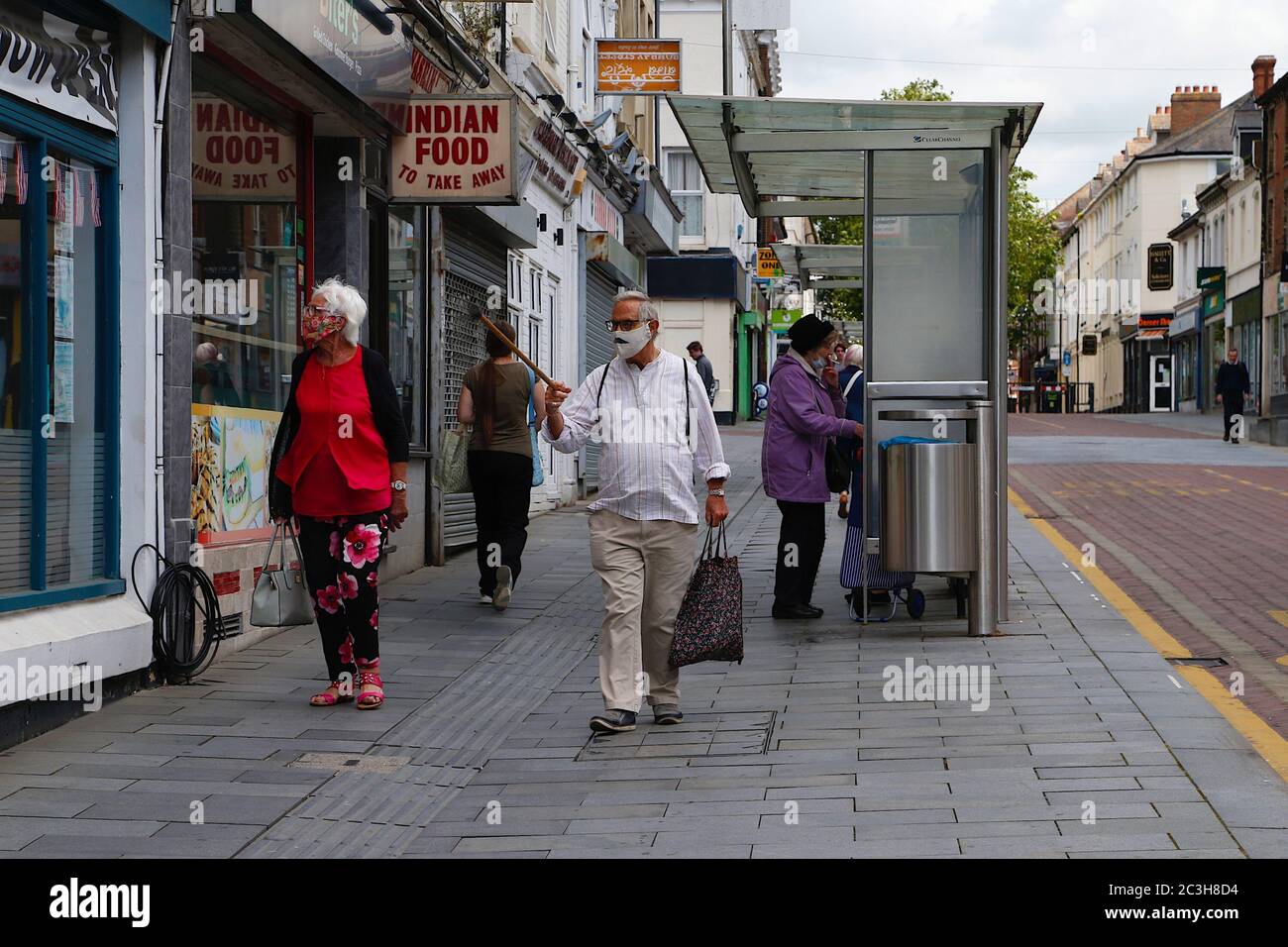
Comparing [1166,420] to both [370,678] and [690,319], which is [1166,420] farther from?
[370,678]

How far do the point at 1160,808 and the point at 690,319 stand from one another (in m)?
38.2

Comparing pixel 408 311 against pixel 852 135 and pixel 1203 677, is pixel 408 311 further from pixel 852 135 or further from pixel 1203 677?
pixel 1203 677

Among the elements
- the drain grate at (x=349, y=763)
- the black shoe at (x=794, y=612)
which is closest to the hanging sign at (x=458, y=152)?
the black shoe at (x=794, y=612)

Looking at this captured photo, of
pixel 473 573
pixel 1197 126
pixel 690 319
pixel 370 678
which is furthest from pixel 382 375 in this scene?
pixel 1197 126

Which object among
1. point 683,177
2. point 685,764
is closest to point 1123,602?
point 685,764

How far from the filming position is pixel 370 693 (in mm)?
7922

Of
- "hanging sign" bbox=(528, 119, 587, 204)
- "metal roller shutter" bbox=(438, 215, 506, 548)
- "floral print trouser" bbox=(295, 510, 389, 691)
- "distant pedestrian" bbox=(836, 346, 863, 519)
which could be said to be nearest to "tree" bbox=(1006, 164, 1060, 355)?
"hanging sign" bbox=(528, 119, 587, 204)

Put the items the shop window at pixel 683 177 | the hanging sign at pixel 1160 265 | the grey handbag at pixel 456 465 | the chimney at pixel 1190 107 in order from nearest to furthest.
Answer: the grey handbag at pixel 456 465 < the shop window at pixel 683 177 < the hanging sign at pixel 1160 265 < the chimney at pixel 1190 107

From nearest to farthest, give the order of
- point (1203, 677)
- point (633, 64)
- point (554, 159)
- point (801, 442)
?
1. point (1203, 677)
2. point (801, 442)
3. point (554, 159)
4. point (633, 64)

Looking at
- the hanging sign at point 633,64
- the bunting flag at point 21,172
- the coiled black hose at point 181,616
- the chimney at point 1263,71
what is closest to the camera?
the bunting flag at point 21,172

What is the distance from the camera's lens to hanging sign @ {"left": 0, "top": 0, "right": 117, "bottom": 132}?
7.30m

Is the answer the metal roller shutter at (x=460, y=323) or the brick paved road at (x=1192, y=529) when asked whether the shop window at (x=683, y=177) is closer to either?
the brick paved road at (x=1192, y=529)

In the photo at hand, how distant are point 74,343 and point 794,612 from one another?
464cm

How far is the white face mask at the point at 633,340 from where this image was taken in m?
7.33
